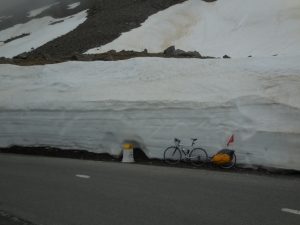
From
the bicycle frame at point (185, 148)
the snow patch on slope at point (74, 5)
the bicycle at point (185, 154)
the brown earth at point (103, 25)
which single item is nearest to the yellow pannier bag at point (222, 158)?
the bicycle at point (185, 154)

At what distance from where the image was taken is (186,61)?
18625 millimetres

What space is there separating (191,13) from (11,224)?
3609 cm

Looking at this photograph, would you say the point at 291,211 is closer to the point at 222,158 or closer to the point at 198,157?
the point at 222,158

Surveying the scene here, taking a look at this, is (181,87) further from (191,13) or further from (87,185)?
(191,13)

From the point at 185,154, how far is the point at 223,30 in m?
24.6

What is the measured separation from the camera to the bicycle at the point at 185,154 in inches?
564

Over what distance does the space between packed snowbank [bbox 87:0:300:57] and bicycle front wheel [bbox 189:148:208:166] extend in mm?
16678

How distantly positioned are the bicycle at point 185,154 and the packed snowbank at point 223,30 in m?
16.5

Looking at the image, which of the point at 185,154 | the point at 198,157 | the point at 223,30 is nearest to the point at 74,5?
the point at 223,30

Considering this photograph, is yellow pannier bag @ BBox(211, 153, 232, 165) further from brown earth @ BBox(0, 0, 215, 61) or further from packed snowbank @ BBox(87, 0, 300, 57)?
brown earth @ BBox(0, 0, 215, 61)

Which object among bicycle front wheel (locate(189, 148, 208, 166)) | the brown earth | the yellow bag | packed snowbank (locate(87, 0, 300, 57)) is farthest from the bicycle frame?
the brown earth

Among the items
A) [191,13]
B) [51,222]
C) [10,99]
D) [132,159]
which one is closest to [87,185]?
[51,222]

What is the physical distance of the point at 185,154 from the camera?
47.5 ft

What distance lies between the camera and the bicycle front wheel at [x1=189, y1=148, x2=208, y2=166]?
1427 cm
